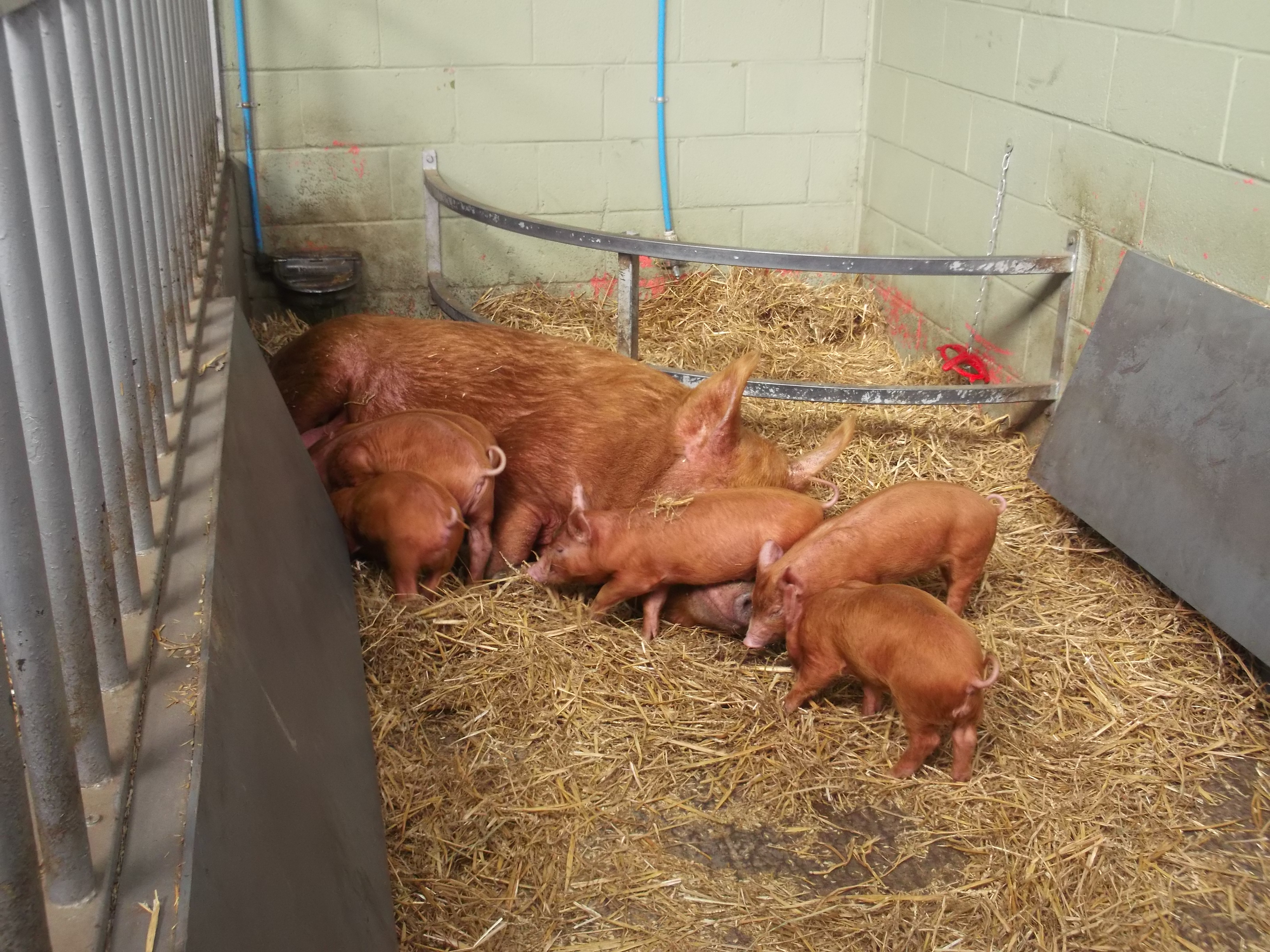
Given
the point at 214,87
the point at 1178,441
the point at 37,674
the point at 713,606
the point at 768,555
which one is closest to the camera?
the point at 37,674

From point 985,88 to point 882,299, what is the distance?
4.30 ft

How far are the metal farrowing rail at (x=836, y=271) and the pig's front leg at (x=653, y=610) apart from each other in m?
0.92

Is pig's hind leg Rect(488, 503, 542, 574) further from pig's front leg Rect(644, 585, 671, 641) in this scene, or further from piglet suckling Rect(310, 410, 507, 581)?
pig's front leg Rect(644, 585, 671, 641)

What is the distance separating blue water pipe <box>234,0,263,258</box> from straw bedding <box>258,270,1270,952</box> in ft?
8.74

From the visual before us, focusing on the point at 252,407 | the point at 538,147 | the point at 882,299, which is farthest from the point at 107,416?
the point at 882,299

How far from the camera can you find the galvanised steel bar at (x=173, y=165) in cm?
262

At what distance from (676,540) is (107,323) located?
1.77 m

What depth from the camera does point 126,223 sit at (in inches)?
77.8

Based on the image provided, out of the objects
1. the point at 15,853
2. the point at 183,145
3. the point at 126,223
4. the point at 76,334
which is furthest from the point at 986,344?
the point at 15,853

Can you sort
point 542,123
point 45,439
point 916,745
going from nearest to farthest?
point 45,439, point 916,745, point 542,123

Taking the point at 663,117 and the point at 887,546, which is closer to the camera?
the point at 887,546

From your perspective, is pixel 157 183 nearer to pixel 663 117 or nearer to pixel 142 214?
pixel 142 214

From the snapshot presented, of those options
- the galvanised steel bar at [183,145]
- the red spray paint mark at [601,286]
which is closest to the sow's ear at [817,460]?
the galvanised steel bar at [183,145]

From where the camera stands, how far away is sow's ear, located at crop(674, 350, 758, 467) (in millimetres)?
3459
